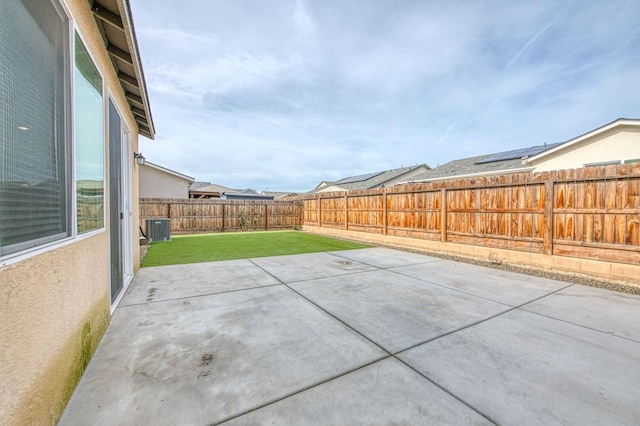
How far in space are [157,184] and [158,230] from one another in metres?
7.71

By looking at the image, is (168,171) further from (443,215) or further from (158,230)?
(443,215)

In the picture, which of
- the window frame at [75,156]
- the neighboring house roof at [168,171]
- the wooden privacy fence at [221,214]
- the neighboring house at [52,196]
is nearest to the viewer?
the neighboring house at [52,196]

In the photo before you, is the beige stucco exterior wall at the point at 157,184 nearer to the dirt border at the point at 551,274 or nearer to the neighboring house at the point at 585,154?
the dirt border at the point at 551,274

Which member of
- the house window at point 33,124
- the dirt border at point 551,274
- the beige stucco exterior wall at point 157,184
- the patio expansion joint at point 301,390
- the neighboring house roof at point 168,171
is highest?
the neighboring house roof at point 168,171

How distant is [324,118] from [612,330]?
15501mm

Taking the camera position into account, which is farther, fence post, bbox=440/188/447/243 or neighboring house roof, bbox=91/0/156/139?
fence post, bbox=440/188/447/243

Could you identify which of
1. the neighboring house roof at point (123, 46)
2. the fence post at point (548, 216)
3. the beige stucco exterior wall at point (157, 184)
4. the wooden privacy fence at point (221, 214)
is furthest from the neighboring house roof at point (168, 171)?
the fence post at point (548, 216)

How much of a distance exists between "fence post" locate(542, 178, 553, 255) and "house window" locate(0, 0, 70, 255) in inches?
299

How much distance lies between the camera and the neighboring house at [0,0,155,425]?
1184mm

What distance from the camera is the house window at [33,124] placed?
1189mm

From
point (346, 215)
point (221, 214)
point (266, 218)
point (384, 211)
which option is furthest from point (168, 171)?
point (384, 211)

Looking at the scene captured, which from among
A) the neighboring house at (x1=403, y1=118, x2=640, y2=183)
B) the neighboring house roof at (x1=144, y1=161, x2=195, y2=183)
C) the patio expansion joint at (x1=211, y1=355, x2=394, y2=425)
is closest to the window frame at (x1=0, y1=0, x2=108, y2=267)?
the patio expansion joint at (x1=211, y1=355, x2=394, y2=425)

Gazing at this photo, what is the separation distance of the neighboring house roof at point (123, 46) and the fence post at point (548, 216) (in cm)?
748

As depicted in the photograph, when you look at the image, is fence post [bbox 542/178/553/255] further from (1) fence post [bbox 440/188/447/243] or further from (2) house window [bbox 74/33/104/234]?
(2) house window [bbox 74/33/104/234]
